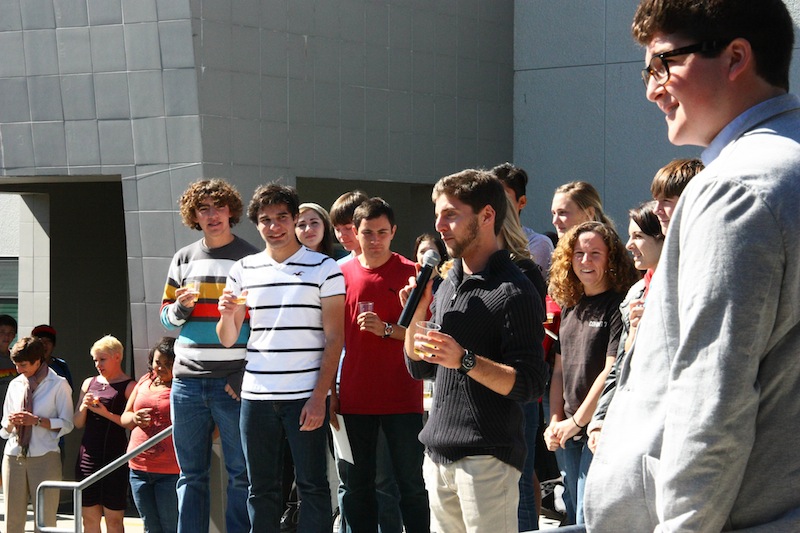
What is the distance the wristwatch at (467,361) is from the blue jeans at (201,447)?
2389 millimetres

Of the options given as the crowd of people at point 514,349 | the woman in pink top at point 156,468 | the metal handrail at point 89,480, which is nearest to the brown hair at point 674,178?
the crowd of people at point 514,349

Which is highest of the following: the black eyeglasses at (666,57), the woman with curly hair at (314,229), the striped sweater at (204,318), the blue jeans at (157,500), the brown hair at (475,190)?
the black eyeglasses at (666,57)

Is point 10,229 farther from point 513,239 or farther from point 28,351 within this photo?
point 513,239

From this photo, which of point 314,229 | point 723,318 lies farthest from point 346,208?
point 723,318

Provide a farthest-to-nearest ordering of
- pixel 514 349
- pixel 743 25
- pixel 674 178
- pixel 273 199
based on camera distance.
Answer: pixel 273 199 < pixel 674 178 < pixel 514 349 < pixel 743 25

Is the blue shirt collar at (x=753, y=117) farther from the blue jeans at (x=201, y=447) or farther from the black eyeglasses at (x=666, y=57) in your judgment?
the blue jeans at (x=201, y=447)

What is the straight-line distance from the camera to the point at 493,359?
403cm

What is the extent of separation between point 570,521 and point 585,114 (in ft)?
18.6

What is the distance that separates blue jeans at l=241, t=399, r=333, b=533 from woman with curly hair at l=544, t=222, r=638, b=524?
126cm

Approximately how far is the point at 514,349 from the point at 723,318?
2338mm

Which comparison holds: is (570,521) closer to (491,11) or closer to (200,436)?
(200,436)

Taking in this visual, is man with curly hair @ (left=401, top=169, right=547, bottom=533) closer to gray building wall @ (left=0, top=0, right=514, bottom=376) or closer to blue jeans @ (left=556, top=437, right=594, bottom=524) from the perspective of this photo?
blue jeans @ (left=556, top=437, right=594, bottom=524)

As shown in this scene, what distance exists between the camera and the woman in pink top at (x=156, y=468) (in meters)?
6.90

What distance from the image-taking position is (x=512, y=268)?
4.09m
